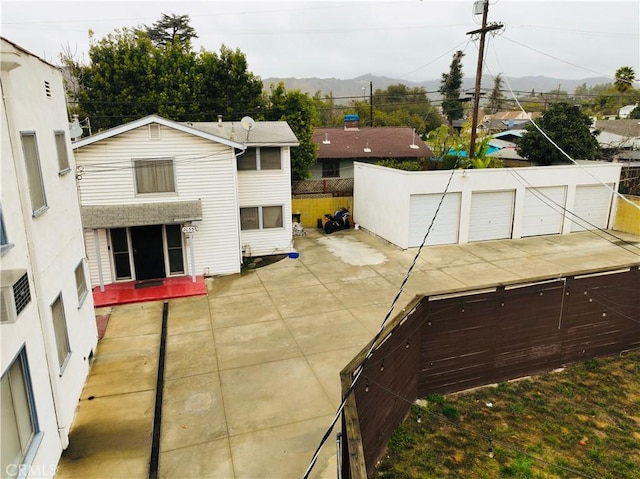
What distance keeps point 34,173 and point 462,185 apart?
15129 millimetres

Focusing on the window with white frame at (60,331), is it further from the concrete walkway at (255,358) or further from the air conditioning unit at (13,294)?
the air conditioning unit at (13,294)

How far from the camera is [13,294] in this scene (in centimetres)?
466

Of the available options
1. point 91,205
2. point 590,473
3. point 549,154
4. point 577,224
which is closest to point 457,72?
point 549,154

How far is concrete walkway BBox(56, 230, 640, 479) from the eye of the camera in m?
6.52

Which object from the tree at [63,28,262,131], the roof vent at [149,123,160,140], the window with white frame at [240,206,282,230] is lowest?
the window with white frame at [240,206,282,230]

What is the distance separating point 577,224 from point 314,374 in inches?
660

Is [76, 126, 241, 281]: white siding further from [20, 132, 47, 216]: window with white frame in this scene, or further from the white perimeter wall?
[20, 132, 47, 216]: window with white frame

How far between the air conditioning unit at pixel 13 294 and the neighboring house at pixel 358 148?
80.9 ft

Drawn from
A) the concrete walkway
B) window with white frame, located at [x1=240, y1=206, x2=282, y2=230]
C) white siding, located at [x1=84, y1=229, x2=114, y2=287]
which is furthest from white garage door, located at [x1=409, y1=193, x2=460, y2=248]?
white siding, located at [x1=84, y1=229, x2=114, y2=287]

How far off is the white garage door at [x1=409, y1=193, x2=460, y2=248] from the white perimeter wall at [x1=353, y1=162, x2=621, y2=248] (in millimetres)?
241

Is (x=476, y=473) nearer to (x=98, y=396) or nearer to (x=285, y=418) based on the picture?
(x=285, y=418)

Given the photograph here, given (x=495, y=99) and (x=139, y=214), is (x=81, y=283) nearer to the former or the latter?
(x=139, y=214)

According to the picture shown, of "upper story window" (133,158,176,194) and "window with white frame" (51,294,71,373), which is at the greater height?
"upper story window" (133,158,176,194)

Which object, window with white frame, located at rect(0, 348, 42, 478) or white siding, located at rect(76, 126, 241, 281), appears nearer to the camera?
window with white frame, located at rect(0, 348, 42, 478)
